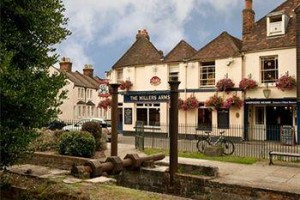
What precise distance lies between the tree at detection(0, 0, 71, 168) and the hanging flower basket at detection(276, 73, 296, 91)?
1962 centimetres

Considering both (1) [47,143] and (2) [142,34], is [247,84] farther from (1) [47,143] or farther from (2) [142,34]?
(1) [47,143]

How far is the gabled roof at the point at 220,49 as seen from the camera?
27797mm

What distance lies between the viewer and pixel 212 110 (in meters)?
28.1

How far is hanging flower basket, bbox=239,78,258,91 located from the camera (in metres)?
25.8

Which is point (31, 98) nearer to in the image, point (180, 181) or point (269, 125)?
point (180, 181)

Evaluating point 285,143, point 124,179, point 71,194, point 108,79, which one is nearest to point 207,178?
point 124,179

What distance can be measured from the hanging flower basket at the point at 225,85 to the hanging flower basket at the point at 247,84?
861 millimetres

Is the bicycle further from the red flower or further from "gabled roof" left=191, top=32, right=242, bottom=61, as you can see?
"gabled roof" left=191, top=32, right=242, bottom=61

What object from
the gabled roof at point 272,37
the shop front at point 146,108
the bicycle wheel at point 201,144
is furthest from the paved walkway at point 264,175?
the shop front at point 146,108

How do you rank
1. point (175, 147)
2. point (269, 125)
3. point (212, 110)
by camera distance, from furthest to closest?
point (212, 110) < point (269, 125) < point (175, 147)

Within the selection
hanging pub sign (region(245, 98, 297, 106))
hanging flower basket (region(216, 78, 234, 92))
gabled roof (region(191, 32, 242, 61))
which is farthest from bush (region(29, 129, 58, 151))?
gabled roof (region(191, 32, 242, 61))

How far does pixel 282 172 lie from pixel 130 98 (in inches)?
834

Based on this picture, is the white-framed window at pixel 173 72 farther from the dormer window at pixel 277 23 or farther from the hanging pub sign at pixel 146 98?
the dormer window at pixel 277 23

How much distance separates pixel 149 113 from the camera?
31.9 metres
